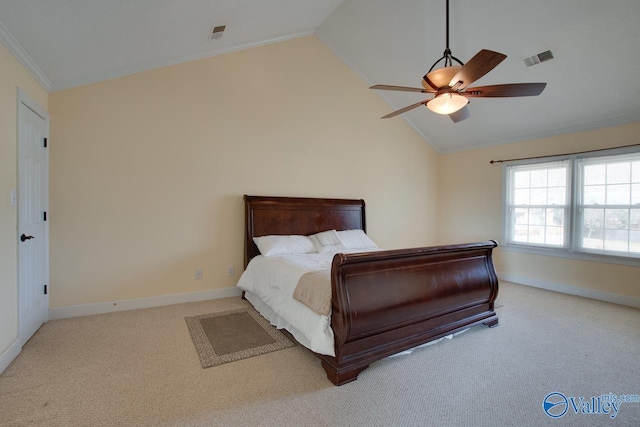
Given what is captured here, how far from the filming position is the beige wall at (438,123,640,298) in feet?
14.0

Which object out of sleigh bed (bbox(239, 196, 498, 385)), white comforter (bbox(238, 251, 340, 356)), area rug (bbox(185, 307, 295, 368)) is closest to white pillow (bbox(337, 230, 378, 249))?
white comforter (bbox(238, 251, 340, 356))

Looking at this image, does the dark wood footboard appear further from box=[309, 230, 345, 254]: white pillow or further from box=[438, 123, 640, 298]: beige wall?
box=[438, 123, 640, 298]: beige wall

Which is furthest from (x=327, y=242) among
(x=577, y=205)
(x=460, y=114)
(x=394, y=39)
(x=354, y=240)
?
(x=577, y=205)

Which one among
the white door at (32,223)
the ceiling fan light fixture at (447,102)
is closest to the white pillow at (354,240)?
the ceiling fan light fixture at (447,102)

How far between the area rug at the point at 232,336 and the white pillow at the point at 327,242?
49.2 inches

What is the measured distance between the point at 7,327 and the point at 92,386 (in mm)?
908

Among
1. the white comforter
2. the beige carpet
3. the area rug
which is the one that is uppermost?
the white comforter

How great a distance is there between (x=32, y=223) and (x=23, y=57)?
4.78 feet

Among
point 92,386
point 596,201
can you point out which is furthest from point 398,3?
point 92,386

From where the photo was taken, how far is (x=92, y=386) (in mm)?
2156

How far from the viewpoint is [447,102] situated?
2773mm

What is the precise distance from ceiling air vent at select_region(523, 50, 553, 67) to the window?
1707mm

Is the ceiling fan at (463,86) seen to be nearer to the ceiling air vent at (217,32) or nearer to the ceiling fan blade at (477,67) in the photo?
the ceiling fan blade at (477,67)

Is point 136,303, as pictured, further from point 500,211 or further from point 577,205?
point 577,205
